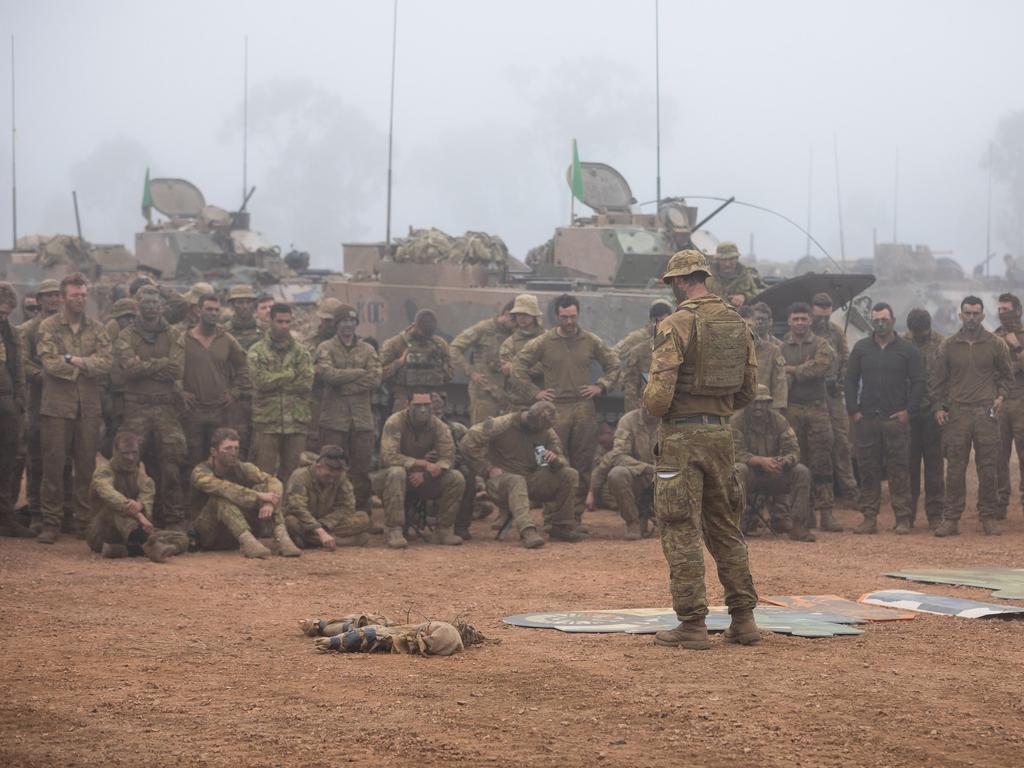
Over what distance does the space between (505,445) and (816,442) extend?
2.74 meters

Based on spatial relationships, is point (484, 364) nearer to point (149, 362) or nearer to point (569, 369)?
point (569, 369)

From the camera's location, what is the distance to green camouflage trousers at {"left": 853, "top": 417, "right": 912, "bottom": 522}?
13.3 meters

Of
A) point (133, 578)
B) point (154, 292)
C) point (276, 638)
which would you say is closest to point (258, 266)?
point (154, 292)

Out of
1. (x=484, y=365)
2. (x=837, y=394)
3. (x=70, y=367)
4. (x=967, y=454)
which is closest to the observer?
(x=70, y=367)

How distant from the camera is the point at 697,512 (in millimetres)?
7531

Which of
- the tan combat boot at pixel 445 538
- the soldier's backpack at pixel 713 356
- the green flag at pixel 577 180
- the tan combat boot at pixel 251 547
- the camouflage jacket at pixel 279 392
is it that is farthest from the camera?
the green flag at pixel 577 180

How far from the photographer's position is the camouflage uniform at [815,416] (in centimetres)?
1343

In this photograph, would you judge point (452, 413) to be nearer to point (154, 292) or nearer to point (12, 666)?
point (154, 292)

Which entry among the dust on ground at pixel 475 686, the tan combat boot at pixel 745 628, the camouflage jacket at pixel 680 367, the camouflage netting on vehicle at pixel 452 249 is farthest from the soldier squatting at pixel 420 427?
the tan combat boot at pixel 745 628

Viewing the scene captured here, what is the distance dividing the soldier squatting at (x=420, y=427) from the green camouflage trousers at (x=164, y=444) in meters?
0.02

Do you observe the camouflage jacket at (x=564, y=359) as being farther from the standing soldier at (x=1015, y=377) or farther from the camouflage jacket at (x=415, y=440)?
the standing soldier at (x=1015, y=377)

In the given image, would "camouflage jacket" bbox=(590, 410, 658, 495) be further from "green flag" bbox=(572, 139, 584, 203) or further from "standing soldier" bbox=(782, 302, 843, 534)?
"green flag" bbox=(572, 139, 584, 203)

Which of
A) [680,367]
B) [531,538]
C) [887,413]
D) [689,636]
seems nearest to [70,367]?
[531,538]

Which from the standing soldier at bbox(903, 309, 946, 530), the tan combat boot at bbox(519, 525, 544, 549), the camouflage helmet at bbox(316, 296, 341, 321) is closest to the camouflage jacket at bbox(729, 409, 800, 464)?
the standing soldier at bbox(903, 309, 946, 530)
